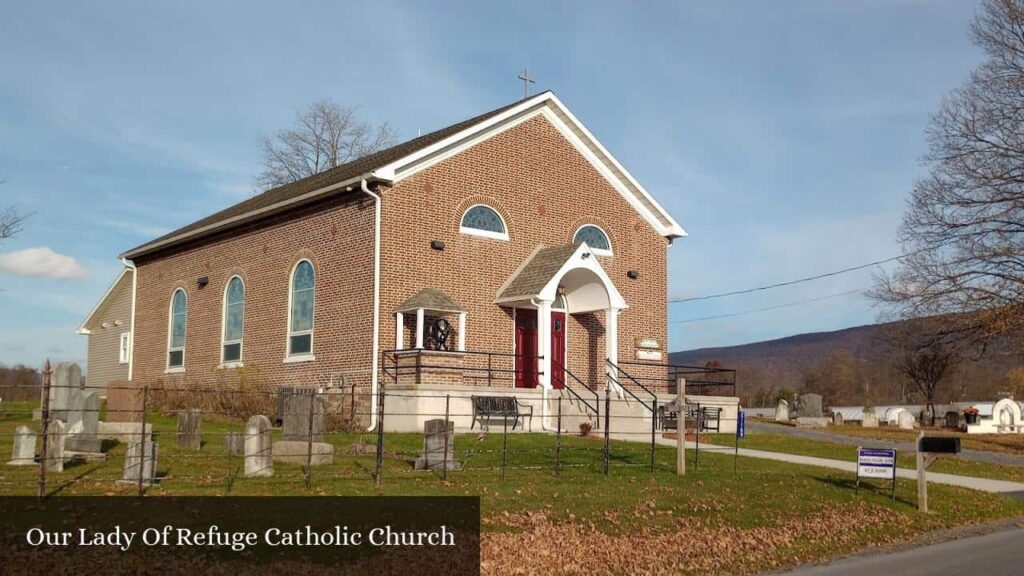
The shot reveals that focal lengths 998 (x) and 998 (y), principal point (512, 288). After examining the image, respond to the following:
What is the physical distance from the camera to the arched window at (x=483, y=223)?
25016mm

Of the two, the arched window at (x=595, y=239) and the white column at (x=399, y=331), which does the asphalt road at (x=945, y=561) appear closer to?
the white column at (x=399, y=331)

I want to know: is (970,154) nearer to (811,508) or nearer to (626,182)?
(626,182)

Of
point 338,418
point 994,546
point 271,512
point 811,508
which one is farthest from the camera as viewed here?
point 338,418

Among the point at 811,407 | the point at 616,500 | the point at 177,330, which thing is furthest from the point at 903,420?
the point at 616,500

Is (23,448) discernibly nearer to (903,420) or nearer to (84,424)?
(84,424)

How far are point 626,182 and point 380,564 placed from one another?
20204 millimetres

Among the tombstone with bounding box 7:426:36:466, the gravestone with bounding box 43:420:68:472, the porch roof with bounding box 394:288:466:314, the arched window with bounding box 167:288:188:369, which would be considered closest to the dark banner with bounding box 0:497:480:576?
the gravestone with bounding box 43:420:68:472

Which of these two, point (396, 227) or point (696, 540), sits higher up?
point (396, 227)

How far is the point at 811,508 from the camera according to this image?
49.7 feet

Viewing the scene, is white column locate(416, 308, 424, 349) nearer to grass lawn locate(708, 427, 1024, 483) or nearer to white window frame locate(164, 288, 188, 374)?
grass lawn locate(708, 427, 1024, 483)

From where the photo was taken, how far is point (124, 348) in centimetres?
3472

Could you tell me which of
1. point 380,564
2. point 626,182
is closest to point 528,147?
point 626,182

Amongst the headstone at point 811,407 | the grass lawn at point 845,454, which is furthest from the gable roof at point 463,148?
the headstone at point 811,407

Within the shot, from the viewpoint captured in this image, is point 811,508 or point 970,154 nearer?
point 811,508
